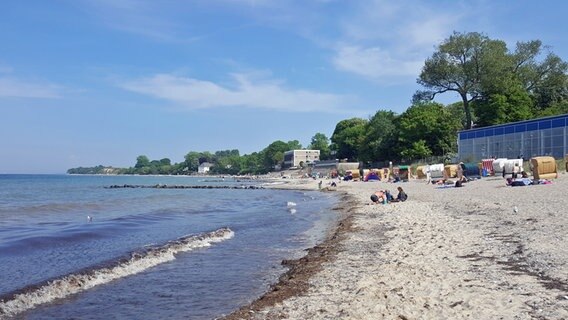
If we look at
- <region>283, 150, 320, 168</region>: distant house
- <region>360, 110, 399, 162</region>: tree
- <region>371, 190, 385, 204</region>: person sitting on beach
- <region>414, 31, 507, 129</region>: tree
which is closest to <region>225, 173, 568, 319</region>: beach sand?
<region>371, 190, 385, 204</region>: person sitting on beach

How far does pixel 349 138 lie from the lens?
137 m

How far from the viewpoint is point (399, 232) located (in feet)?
55.6

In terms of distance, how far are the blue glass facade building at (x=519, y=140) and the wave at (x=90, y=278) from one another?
4437 centimetres

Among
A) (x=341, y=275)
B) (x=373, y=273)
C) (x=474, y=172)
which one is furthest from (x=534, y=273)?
(x=474, y=172)

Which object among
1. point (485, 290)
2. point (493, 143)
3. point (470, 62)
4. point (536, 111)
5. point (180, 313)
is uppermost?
point (470, 62)

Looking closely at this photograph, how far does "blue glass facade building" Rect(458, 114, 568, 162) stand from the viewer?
163 ft

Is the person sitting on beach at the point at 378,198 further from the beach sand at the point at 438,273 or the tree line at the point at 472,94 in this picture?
the tree line at the point at 472,94

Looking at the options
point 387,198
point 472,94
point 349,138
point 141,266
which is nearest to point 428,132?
point 472,94

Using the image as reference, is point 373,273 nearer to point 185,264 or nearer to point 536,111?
point 185,264

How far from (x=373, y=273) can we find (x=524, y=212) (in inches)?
373

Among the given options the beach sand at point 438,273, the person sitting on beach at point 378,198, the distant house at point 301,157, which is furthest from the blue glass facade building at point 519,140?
the distant house at point 301,157

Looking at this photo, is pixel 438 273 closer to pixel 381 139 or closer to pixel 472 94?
pixel 472 94

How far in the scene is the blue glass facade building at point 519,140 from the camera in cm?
4953

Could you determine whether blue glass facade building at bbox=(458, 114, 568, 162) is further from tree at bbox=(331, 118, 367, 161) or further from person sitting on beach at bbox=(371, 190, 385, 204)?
tree at bbox=(331, 118, 367, 161)
